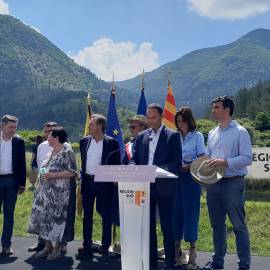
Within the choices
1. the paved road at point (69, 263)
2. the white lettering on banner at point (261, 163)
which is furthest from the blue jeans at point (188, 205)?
the white lettering on banner at point (261, 163)

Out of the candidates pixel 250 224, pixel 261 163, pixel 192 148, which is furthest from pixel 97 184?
pixel 261 163

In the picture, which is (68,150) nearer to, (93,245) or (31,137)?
(93,245)

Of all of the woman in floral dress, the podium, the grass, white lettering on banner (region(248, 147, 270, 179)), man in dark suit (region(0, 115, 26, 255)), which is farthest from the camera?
white lettering on banner (region(248, 147, 270, 179))

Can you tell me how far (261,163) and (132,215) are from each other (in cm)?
507

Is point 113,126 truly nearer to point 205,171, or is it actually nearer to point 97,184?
point 97,184

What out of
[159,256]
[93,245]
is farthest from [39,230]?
[159,256]

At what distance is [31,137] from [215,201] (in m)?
65.6

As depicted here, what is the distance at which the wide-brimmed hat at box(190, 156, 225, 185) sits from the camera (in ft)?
16.1

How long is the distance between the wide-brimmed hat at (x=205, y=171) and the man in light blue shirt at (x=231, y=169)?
6cm

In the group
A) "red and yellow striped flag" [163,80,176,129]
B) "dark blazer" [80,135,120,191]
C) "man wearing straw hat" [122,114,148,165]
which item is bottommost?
"dark blazer" [80,135,120,191]

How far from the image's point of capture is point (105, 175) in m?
4.50

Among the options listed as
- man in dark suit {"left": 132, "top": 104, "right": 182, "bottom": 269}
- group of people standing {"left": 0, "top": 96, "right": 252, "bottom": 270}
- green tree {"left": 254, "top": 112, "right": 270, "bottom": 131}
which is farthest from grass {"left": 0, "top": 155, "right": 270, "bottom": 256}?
green tree {"left": 254, "top": 112, "right": 270, "bottom": 131}

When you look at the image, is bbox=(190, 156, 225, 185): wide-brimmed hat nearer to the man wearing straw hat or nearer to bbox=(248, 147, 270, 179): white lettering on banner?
the man wearing straw hat

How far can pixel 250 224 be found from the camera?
26.6 ft
